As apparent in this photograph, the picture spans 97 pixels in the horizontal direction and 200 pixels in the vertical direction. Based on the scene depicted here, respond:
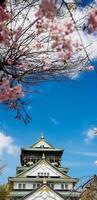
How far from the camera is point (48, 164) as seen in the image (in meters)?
48.8

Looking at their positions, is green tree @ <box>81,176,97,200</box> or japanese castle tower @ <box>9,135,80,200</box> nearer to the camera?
green tree @ <box>81,176,97,200</box>

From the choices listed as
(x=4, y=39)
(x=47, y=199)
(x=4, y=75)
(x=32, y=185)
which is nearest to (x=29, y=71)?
(x=4, y=75)

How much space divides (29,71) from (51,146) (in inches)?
1878

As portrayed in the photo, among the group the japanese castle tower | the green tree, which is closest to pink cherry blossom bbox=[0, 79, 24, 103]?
the green tree

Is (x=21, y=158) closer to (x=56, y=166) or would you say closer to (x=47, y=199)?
(x=56, y=166)

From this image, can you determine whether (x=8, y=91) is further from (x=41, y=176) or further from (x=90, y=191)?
(x=41, y=176)

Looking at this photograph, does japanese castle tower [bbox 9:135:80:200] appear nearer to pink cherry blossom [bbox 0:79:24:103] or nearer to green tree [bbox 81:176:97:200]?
green tree [bbox 81:176:97:200]

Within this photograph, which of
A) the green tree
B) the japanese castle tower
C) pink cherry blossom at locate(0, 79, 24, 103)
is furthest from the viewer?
Answer: the japanese castle tower

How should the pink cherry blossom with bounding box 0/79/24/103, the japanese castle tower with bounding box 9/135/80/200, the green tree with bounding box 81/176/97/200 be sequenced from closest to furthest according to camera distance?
the pink cherry blossom with bounding box 0/79/24/103
the green tree with bounding box 81/176/97/200
the japanese castle tower with bounding box 9/135/80/200

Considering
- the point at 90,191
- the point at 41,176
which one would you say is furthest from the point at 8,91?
the point at 41,176

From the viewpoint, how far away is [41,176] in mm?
48000

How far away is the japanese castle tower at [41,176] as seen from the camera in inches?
1678

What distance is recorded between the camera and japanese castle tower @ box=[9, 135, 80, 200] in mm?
42625

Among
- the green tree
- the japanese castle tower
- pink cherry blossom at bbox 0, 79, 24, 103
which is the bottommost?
pink cherry blossom at bbox 0, 79, 24, 103
